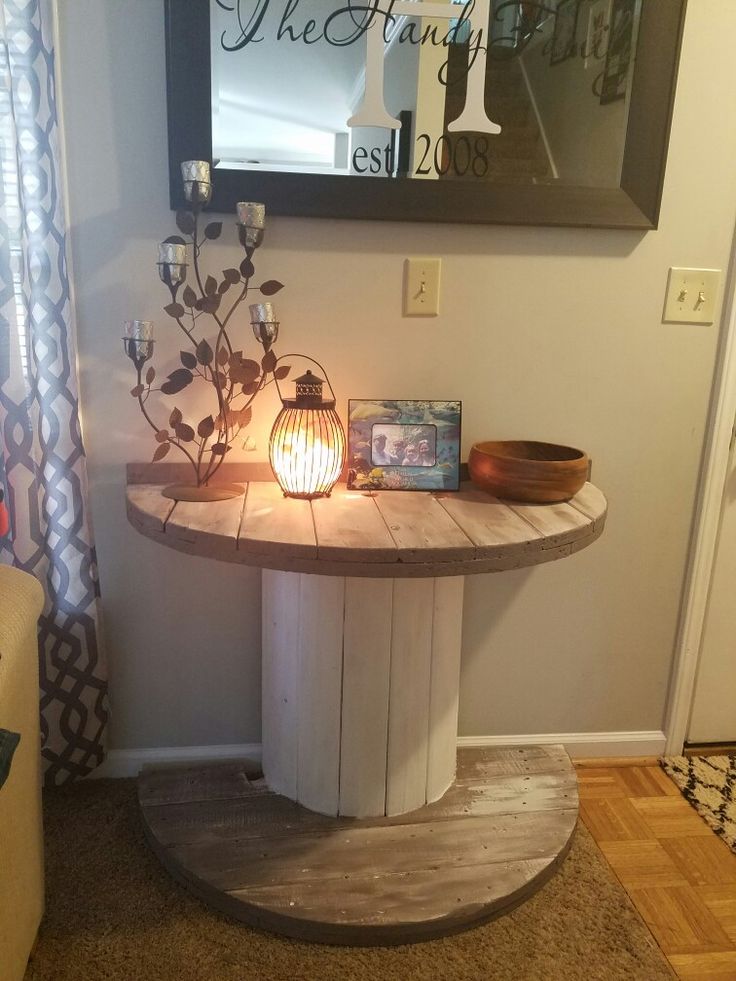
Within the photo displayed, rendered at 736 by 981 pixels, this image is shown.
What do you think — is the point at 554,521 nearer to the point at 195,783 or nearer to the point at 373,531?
the point at 373,531

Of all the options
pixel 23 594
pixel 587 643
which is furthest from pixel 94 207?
pixel 587 643

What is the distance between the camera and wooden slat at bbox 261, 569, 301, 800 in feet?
4.80

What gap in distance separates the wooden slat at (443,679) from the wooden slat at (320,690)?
0.19 metres

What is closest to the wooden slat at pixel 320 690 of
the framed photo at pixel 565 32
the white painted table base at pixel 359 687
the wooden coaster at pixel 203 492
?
the white painted table base at pixel 359 687

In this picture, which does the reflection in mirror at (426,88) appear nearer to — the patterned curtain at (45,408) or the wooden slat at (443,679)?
the patterned curtain at (45,408)

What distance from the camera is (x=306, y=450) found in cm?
141

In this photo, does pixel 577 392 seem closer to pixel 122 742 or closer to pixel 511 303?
pixel 511 303

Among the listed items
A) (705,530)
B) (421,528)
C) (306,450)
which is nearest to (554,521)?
(421,528)

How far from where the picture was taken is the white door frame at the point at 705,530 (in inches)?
66.6

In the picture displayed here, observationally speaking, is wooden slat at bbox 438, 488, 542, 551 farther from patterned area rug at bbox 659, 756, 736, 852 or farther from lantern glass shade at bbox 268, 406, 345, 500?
patterned area rug at bbox 659, 756, 736, 852

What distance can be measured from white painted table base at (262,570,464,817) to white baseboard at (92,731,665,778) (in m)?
0.22

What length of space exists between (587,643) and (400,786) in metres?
0.60

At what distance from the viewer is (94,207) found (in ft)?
4.76

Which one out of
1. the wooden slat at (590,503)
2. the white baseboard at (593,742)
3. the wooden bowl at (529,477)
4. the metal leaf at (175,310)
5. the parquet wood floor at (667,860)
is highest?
the metal leaf at (175,310)
